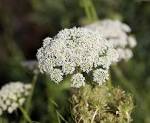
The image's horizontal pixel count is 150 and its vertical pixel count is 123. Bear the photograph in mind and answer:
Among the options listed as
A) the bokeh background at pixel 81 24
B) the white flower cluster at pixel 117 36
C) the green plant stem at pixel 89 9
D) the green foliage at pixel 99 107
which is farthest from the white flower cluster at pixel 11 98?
the green plant stem at pixel 89 9

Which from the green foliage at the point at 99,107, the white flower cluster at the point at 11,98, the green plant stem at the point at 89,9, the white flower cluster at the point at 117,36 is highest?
the green plant stem at the point at 89,9

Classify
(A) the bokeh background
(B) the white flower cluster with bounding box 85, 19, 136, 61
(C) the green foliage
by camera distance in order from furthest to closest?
(A) the bokeh background → (B) the white flower cluster with bounding box 85, 19, 136, 61 → (C) the green foliage

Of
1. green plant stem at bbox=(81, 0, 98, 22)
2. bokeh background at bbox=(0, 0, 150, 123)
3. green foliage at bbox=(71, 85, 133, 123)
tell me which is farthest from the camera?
bokeh background at bbox=(0, 0, 150, 123)

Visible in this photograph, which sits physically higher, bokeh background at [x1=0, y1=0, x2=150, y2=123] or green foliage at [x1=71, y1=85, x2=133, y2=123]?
bokeh background at [x1=0, y1=0, x2=150, y2=123]

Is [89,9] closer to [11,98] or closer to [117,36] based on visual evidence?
[117,36]

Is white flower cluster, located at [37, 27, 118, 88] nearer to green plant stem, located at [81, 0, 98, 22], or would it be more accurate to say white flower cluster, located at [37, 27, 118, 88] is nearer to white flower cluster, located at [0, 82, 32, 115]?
white flower cluster, located at [0, 82, 32, 115]

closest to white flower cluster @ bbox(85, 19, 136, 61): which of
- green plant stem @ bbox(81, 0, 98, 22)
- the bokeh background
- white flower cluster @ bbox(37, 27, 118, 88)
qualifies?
green plant stem @ bbox(81, 0, 98, 22)

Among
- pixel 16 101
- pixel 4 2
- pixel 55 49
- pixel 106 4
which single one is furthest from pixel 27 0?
pixel 55 49

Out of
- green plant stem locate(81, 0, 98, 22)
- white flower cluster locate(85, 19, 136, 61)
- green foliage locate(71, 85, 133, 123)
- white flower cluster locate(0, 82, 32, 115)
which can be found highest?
green plant stem locate(81, 0, 98, 22)

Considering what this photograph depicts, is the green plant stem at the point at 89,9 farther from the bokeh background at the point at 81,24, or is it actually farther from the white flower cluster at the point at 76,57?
the white flower cluster at the point at 76,57
